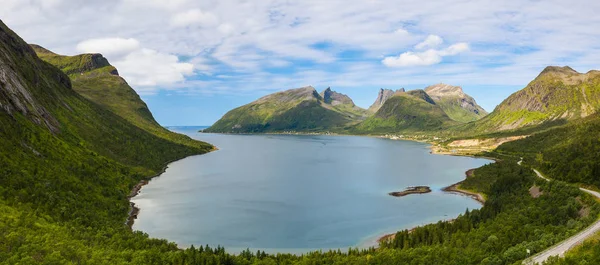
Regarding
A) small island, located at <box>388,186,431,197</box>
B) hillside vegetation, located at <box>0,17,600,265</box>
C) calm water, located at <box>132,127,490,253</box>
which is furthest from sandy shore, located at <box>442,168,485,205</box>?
small island, located at <box>388,186,431,197</box>

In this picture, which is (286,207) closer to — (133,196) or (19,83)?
(133,196)

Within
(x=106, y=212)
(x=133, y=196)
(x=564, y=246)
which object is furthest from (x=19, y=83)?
(x=564, y=246)

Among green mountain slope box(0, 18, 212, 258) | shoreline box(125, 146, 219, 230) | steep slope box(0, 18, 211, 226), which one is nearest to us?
green mountain slope box(0, 18, 212, 258)

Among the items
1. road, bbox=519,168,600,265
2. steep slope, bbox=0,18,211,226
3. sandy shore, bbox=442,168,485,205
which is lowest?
road, bbox=519,168,600,265

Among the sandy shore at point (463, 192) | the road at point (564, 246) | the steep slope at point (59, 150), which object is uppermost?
the steep slope at point (59, 150)

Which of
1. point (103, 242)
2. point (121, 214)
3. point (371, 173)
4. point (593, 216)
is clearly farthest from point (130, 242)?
point (371, 173)

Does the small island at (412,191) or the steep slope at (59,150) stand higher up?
the steep slope at (59,150)

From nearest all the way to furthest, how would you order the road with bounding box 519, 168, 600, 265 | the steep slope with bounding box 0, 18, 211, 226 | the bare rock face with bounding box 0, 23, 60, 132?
the road with bounding box 519, 168, 600, 265
the steep slope with bounding box 0, 18, 211, 226
the bare rock face with bounding box 0, 23, 60, 132

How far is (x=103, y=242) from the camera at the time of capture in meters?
63.5

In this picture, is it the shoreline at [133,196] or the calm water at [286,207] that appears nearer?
the calm water at [286,207]

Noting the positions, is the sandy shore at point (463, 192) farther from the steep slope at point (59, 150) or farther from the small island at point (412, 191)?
the steep slope at point (59, 150)

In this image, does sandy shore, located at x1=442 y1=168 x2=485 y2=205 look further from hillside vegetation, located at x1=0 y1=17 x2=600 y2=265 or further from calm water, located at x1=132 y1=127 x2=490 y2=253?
calm water, located at x1=132 y1=127 x2=490 y2=253

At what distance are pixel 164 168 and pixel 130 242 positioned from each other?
111 metres

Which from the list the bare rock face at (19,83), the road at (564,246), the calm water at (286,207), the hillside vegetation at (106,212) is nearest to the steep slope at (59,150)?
the bare rock face at (19,83)
